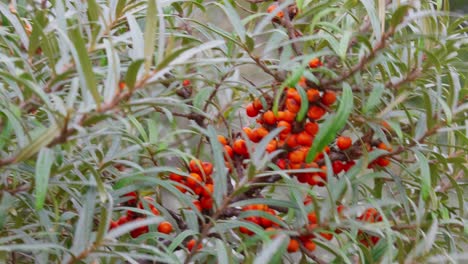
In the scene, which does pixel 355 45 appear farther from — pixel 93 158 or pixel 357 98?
pixel 93 158

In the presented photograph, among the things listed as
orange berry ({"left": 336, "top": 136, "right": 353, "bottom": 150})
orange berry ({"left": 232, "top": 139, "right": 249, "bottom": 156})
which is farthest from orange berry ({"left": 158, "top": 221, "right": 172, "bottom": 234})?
orange berry ({"left": 336, "top": 136, "right": 353, "bottom": 150})

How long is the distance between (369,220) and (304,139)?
0.14m

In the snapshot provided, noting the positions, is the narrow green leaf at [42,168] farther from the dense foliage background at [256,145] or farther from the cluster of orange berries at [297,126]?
the cluster of orange berries at [297,126]

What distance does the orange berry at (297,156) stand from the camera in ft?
2.63

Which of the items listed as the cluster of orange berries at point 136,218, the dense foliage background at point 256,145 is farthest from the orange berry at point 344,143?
the cluster of orange berries at point 136,218

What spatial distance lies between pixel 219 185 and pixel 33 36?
249 mm

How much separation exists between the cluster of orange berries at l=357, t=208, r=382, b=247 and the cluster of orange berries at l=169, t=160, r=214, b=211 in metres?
0.19

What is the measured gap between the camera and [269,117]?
0.82 m

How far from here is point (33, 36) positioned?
69 centimetres

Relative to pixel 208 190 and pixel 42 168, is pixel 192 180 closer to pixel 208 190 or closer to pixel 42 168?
pixel 208 190

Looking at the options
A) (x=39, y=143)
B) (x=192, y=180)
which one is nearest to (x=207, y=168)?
(x=192, y=180)

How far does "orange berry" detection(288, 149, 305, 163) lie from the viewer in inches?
31.6

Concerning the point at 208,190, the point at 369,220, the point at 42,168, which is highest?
the point at 42,168

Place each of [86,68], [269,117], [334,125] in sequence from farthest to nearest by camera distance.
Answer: [269,117] < [334,125] < [86,68]
